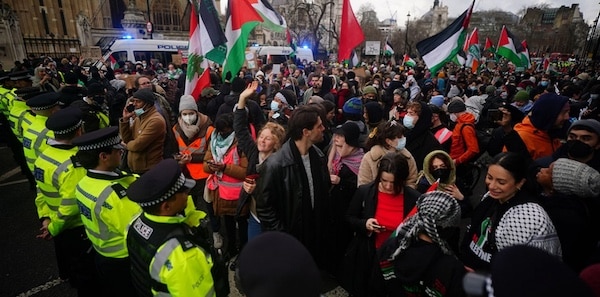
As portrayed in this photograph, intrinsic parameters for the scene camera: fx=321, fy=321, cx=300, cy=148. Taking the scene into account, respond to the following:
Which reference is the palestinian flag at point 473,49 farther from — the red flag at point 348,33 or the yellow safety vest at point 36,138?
the yellow safety vest at point 36,138

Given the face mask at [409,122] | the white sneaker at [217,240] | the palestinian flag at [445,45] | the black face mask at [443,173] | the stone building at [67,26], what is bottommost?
the white sneaker at [217,240]

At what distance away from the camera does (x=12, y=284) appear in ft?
11.9

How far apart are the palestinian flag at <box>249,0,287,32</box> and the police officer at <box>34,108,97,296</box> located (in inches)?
124

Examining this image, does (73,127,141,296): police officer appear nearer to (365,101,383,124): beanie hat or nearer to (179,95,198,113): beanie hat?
(179,95,198,113): beanie hat

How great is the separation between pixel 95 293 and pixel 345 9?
6.41 meters

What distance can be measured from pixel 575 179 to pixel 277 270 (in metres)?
2.36

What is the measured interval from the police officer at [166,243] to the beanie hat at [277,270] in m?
0.78

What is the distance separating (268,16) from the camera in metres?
5.30

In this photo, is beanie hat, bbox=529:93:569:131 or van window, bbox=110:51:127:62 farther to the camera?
van window, bbox=110:51:127:62

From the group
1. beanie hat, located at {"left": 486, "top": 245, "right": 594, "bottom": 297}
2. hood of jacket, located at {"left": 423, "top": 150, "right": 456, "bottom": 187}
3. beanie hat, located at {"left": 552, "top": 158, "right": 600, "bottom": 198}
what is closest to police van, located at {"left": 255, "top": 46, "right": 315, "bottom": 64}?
hood of jacket, located at {"left": 423, "top": 150, "right": 456, "bottom": 187}

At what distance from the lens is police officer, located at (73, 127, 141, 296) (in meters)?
2.23

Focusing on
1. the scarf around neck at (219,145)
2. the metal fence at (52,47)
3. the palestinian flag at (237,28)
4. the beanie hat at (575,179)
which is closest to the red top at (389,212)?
the beanie hat at (575,179)

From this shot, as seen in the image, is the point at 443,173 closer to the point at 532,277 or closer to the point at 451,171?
the point at 451,171

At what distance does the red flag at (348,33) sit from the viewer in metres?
6.85
